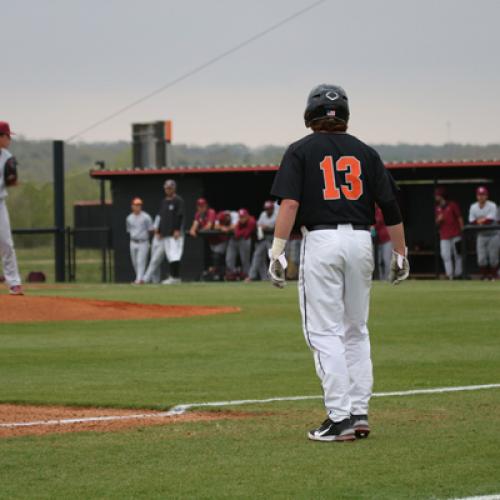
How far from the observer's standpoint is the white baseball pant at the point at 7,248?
18234mm

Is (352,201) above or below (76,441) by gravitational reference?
above

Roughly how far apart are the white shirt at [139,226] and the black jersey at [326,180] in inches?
1012

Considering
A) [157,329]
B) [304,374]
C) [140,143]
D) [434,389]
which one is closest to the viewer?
[434,389]

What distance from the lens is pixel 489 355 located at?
12.8 metres

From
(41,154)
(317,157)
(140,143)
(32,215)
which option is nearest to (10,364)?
(317,157)

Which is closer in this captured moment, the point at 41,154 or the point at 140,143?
the point at 140,143

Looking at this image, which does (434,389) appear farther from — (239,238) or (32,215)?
(32,215)

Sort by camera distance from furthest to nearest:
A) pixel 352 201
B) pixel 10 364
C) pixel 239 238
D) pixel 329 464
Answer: pixel 239 238 → pixel 10 364 → pixel 352 201 → pixel 329 464

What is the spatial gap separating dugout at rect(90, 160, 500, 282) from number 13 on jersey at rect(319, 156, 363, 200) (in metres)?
30.4

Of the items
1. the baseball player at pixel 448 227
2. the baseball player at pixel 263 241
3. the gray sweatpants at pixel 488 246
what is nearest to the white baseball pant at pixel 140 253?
the baseball player at pixel 263 241

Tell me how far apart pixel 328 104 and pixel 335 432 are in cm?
191

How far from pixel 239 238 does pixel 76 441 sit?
26.2 m

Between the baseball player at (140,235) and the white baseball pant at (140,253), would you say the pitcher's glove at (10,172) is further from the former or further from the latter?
the white baseball pant at (140,253)

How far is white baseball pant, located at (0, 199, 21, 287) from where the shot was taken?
18234 millimetres
